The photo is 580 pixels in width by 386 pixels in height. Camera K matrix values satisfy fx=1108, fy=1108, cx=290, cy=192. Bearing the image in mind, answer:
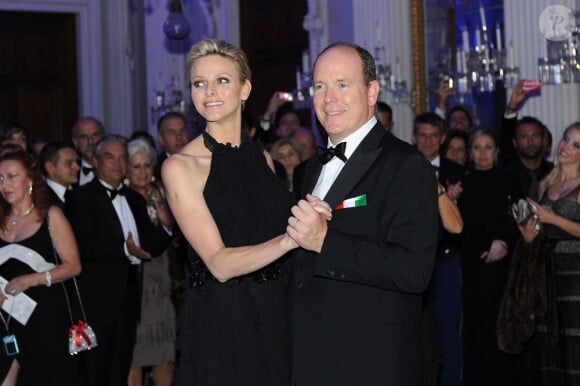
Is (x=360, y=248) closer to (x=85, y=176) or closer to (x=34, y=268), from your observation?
(x=34, y=268)

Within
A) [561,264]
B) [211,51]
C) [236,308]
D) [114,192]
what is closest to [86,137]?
[114,192]

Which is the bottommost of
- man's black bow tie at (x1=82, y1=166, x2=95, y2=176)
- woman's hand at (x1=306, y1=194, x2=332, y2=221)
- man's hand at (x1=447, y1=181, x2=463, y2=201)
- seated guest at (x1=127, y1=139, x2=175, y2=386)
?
seated guest at (x1=127, y1=139, x2=175, y2=386)

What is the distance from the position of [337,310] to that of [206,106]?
3.37 ft

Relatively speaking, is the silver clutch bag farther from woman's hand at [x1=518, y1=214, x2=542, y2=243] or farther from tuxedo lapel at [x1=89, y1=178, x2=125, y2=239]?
tuxedo lapel at [x1=89, y1=178, x2=125, y2=239]

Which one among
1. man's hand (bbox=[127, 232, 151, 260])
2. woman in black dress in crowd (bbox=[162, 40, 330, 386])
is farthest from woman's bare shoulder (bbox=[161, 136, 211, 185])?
man's hand (bbox=[127, 232, 151, 260])

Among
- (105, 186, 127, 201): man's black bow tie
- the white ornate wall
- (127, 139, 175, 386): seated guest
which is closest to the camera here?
(105, 186, 127, 201): man's black bow tie

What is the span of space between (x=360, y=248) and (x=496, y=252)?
14.3 feet

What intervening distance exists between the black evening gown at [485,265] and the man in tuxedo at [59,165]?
2.75 m

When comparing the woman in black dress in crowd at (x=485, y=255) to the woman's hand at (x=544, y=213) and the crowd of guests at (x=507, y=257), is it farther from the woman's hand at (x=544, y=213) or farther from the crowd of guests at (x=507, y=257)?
the woman's hand at (x=544, y=213)

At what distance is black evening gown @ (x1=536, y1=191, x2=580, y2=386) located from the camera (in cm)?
651

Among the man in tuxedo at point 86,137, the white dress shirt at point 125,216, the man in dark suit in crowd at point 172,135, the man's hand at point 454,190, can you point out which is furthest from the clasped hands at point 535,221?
the man in tuxedo at point 86,137

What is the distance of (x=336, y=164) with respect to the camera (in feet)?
12.0

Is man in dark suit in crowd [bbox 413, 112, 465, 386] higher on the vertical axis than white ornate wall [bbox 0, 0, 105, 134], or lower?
lower

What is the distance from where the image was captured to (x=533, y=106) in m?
8.35
